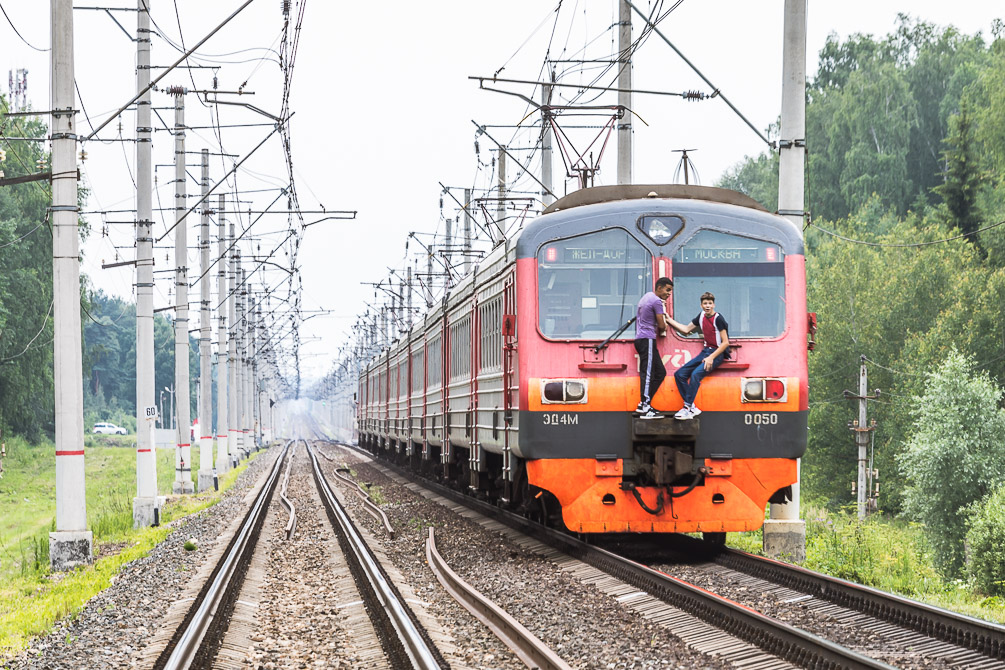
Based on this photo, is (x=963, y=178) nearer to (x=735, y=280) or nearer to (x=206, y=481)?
(x=206, y=481)

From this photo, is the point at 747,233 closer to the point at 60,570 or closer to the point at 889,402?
the point at 60,570

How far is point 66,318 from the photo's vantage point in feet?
47.4

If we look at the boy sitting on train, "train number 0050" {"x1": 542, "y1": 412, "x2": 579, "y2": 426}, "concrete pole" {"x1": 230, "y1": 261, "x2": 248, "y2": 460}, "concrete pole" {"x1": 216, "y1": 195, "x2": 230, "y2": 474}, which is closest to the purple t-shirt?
the boy sitting on train

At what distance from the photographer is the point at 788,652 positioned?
23.9ft

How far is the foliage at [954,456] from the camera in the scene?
38.2 m

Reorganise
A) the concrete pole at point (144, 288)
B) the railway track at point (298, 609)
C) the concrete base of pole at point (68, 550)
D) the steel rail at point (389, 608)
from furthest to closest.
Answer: the concrete pole at point (144, 288) → the concrete base of pole at point (68, 550) → the railway track at point (298, 609) → the steel rail at point (389, 608)

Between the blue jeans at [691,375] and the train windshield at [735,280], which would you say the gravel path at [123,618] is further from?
the train windshield at [735,280]

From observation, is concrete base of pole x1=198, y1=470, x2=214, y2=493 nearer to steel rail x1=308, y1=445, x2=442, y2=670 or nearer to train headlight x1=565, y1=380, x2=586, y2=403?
steel rail x1=308, y1=445, x2=442, y2=670

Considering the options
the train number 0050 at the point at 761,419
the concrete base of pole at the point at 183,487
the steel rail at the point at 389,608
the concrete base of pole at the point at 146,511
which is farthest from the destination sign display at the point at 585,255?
the concrete base of pole at the point at 183,487

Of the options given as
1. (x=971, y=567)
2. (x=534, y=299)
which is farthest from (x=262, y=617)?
(x=971, y=567)

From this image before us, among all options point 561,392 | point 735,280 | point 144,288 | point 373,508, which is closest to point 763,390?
point 735,280

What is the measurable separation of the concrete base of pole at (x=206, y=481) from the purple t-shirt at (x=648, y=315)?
21.4 m

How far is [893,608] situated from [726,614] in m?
1.10

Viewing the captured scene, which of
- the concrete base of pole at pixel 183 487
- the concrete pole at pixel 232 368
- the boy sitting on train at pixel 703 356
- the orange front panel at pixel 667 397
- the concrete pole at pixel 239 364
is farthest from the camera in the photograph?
the concrete pole at pixel 239 364
